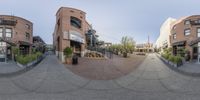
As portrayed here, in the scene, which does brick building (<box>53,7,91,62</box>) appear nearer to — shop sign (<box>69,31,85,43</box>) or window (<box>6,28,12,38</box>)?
shop sign (<box>69,31,85,43</box>)

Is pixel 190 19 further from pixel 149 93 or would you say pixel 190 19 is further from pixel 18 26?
pixel 18 26

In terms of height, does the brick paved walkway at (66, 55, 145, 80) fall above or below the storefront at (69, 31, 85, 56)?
below

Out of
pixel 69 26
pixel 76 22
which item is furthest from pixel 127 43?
pixel 69 26

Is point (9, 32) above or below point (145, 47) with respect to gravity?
above

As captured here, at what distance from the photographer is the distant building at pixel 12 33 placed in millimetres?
20312

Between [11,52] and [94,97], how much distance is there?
19.0m

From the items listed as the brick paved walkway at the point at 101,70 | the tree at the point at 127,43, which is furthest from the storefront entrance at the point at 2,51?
the tree at the point at 127,43

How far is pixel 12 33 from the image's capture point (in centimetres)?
2280

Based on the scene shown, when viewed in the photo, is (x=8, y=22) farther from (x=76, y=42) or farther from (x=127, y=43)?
(x=127, y=43)

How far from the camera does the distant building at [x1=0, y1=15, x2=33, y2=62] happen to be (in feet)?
66.6

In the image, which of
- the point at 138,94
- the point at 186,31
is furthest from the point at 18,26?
the point at 186,31

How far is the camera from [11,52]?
21.6m

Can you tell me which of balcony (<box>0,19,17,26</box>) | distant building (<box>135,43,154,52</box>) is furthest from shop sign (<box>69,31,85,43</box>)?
distant building (<box>135,43,154,52</box>)

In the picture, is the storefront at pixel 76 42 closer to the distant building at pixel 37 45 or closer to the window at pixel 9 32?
the window at pixel 9 32
